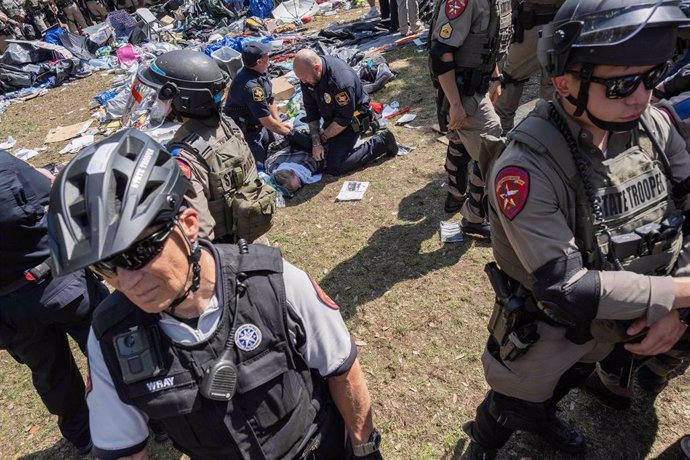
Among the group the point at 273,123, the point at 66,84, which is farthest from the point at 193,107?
the point at 66,84

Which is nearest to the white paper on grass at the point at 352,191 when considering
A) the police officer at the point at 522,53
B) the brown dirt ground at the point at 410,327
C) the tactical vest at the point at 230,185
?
the brown dirt ground at the point at 410,327

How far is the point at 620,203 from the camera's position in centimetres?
182

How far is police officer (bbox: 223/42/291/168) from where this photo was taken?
240 inches

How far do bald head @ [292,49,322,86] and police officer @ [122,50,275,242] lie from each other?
8.21 ft

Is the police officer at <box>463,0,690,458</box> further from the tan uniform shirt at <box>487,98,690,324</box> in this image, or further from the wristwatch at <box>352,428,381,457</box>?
the wristwatch at <box>352,428,381,457</box>

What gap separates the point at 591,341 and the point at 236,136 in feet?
8.73

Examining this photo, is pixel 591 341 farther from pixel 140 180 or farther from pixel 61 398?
pixel 61 398

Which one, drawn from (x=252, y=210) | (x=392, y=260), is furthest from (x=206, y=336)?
(x=392, y=260)

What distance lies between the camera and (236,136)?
3.47 m

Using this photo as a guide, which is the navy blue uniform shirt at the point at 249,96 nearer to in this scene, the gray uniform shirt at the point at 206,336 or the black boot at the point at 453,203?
the black boot at the point at 453,203

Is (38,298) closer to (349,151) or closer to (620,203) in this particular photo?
(620,203)

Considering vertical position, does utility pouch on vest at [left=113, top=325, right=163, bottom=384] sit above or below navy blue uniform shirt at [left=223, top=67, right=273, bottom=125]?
above

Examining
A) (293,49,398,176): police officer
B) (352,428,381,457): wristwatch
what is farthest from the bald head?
(352,428,381,457): wristwatch

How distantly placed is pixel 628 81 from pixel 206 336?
1766 mm
